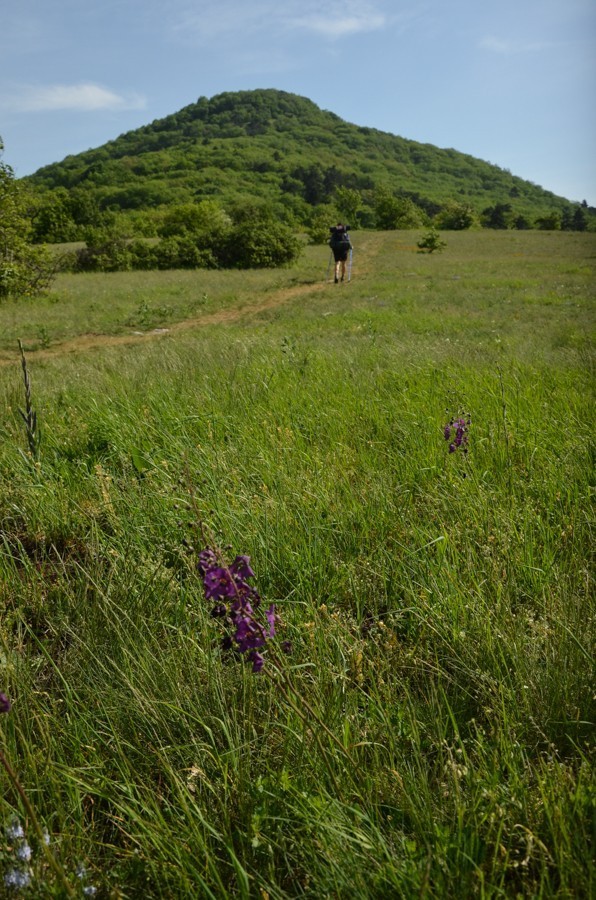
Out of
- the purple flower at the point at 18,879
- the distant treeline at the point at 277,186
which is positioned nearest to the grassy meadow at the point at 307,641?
the purple flower at the point at 18,879

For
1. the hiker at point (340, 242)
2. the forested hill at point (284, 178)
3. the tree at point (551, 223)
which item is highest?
the forested hill at point (284, 178)

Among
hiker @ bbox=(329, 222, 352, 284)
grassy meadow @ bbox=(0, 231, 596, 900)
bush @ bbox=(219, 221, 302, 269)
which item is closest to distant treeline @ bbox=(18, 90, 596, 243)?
bush @ bbox=(219, 221, 302, 269)

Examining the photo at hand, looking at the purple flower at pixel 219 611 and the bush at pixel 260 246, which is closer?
the purple flower at pixel 219 611

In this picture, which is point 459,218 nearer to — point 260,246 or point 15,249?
point 260,246

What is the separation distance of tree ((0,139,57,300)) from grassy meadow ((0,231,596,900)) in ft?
58.6

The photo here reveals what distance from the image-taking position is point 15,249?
21641mm

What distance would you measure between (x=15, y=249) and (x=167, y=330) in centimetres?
1104

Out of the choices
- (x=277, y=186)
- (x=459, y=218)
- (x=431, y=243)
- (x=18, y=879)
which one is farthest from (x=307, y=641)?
(x=277, y=186)

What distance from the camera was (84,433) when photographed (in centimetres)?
460

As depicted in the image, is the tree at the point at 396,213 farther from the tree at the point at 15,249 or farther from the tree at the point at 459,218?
the tree at the point at 15,249

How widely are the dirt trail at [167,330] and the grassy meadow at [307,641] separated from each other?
6865 mm

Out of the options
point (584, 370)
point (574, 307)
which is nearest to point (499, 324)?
point (574, 307)

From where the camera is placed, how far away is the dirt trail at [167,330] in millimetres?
12330

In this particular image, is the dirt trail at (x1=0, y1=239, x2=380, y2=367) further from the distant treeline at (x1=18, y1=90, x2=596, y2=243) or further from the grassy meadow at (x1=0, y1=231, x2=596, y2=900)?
the distant treeline at (x1=18, y1=90, x2=596, y2=243)
